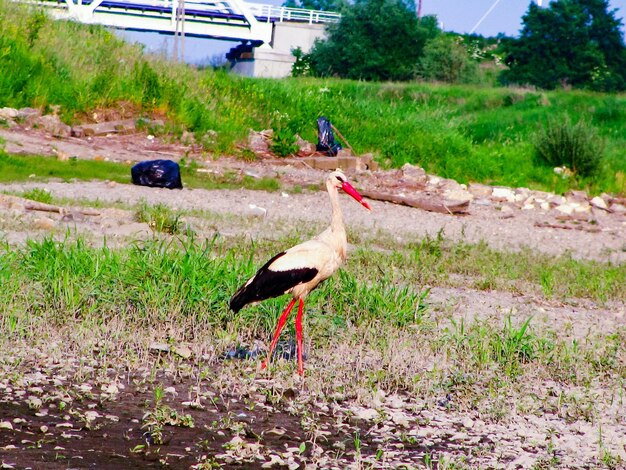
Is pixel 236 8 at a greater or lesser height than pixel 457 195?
greater

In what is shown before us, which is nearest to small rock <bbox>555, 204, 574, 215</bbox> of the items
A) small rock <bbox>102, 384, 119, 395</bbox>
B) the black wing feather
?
the black wing feather

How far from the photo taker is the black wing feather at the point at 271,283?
6250mm

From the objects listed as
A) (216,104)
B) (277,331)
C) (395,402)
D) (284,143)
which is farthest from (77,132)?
(395,402)

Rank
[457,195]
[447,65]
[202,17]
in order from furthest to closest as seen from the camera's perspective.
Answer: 1. [202,17]
2. [447,65]
3. [457,195]

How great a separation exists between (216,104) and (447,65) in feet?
118

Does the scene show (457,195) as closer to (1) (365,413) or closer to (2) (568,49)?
(1) (365,413)

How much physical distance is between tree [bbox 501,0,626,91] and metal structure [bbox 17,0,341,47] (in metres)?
12.7

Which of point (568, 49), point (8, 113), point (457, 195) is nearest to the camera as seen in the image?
point (457, 195)

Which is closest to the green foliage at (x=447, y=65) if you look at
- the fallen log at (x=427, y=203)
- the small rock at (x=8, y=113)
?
the small rock at (x=8, y=113)

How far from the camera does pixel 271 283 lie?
246 inches

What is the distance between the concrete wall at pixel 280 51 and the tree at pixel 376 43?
4348mm

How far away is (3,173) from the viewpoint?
1449cm

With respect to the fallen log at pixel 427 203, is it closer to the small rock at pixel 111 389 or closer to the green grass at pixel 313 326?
the green grass at pixel 313 326

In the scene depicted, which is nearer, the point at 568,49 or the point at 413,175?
the point at 413,175
